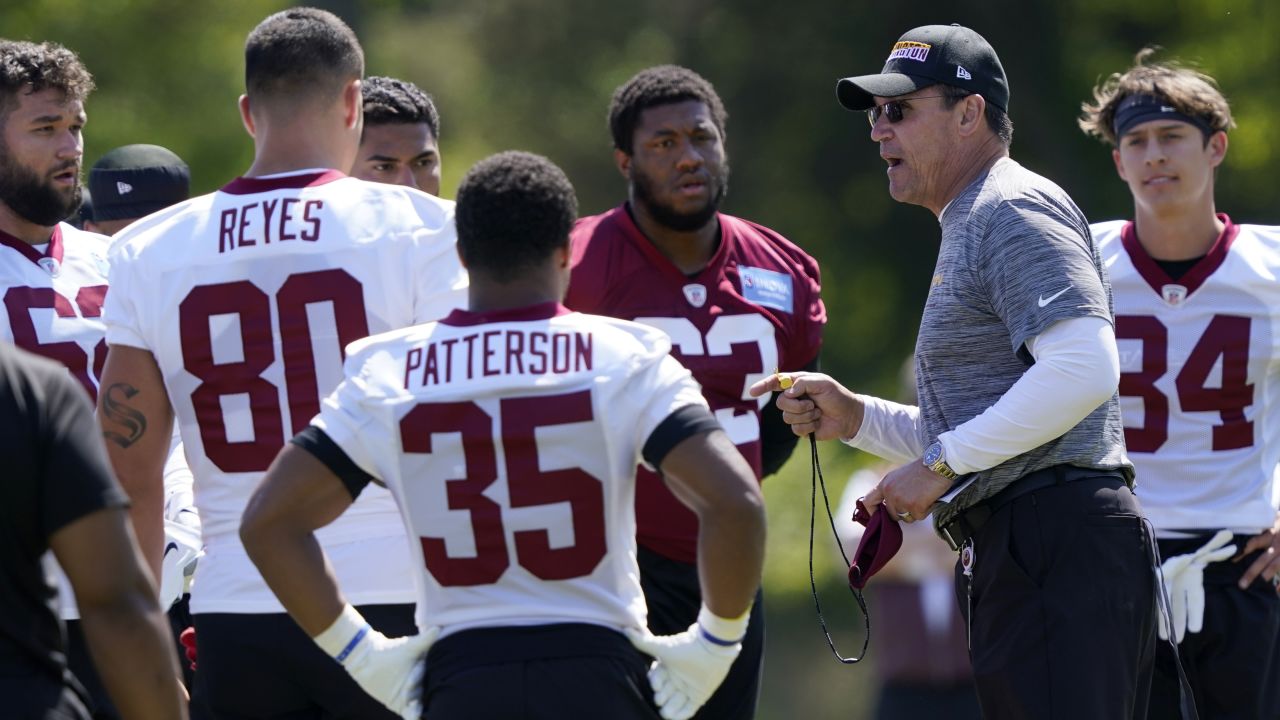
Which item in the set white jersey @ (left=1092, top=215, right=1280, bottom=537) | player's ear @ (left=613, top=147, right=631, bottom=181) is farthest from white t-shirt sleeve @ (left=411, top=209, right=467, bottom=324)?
white jersey @ (left=1092, top=215, right=1280, bottom=537)

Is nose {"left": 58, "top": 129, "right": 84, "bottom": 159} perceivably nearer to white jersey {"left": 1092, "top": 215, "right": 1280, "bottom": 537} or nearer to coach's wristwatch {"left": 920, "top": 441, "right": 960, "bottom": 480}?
coach's wristwatch {"left": 920, "top": 441, "right": 960, "bottom": 480}

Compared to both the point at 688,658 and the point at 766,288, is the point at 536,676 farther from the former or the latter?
the point at 766,288

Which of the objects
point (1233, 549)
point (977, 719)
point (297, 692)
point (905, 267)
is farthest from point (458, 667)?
point (905, 267)

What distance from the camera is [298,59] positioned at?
430 cm

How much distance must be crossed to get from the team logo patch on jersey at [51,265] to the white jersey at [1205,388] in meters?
3.38

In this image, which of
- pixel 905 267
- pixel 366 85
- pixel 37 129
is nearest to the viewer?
pixel 37 129

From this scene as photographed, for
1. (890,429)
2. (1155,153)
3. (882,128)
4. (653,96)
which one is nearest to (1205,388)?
(1155,153)

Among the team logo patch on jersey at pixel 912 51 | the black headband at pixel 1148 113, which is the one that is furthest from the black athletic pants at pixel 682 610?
the black headband at pixel 1148 113

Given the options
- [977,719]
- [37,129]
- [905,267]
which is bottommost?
[977,719]

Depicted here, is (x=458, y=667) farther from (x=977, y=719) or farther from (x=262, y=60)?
(x=977, y=719)

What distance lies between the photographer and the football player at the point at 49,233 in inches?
190

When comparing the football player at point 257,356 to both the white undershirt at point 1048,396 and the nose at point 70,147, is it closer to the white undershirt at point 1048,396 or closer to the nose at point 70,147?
the nose at point 70,147

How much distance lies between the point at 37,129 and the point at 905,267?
1324 centimetres

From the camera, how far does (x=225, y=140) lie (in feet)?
52.4
